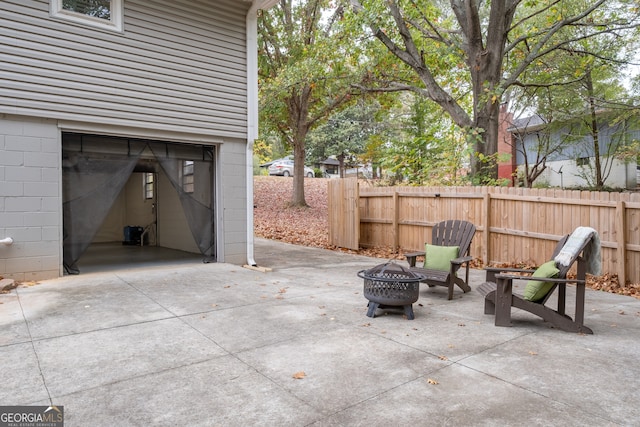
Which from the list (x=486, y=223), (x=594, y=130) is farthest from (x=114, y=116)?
(x=594, y=130)

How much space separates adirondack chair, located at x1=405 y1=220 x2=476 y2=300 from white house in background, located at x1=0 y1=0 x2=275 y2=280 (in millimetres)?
3204

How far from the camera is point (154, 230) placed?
10445 millimetres

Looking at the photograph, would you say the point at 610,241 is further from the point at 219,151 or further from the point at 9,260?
the point at 9,260

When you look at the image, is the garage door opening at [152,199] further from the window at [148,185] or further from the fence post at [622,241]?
the fence post at [622,241]

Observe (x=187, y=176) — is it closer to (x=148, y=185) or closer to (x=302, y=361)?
(x=148, y=185)

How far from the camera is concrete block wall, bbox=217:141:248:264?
6.93m

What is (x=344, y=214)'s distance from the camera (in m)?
9.48

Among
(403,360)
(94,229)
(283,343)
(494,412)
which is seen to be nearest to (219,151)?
(94,229)

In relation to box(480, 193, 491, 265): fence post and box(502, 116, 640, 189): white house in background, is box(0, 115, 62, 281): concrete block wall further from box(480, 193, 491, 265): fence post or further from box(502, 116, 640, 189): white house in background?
box(502, 116, 640, 189): white house in background

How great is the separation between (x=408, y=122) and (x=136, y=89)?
9.98 metres

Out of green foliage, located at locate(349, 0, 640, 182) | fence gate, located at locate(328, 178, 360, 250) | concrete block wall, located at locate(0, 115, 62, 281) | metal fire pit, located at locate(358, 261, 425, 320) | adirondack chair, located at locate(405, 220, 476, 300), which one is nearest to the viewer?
metal fire pit, located at locate(358, 261, 425, 320)

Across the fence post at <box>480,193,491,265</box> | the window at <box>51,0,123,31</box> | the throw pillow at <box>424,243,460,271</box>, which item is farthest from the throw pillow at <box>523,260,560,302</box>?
the window at <box>51,0,123,31</box>

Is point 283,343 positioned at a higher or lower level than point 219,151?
lower

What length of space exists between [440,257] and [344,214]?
14.3ft
